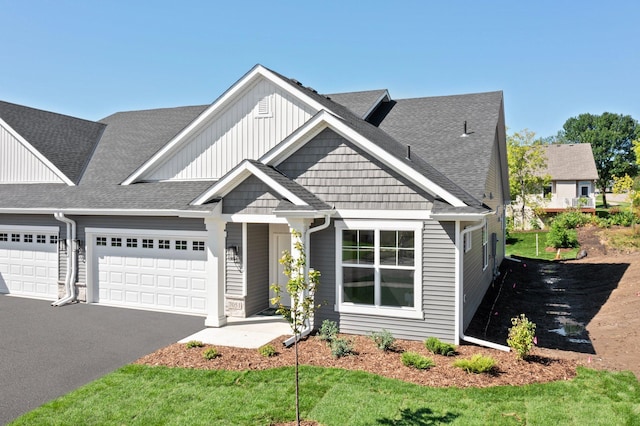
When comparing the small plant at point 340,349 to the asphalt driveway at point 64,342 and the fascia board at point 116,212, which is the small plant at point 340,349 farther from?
the fascia board at point 116,212

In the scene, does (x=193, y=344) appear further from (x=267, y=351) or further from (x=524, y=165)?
(x=524, y=165)

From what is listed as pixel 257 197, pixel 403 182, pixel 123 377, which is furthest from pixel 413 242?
pixel 123 377

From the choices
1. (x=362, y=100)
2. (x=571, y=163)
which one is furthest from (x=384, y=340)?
(x=571, y=163)

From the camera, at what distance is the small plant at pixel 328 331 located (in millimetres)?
10425

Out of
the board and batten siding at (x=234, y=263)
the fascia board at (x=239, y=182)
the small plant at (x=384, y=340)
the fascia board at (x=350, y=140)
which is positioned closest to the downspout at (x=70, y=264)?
the fascia board at (x=239, y=182)

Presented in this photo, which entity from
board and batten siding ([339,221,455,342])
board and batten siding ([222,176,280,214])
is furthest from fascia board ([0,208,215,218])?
board and batten siding ([339,221,455,342])

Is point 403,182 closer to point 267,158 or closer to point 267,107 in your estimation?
point 267,158

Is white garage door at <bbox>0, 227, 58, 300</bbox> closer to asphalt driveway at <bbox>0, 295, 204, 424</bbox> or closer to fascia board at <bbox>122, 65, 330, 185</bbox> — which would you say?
asphalt driveway at <bbox>0, 295, 204, 424</bbox>

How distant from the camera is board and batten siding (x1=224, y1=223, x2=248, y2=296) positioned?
1227cm

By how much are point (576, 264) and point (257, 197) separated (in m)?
18.7

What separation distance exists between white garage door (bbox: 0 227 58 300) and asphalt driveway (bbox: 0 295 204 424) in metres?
0.70

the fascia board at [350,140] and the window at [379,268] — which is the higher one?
the fascia board at [350,140]

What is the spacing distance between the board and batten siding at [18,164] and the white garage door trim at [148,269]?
4.55 m

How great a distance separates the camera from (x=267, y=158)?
11742mm
